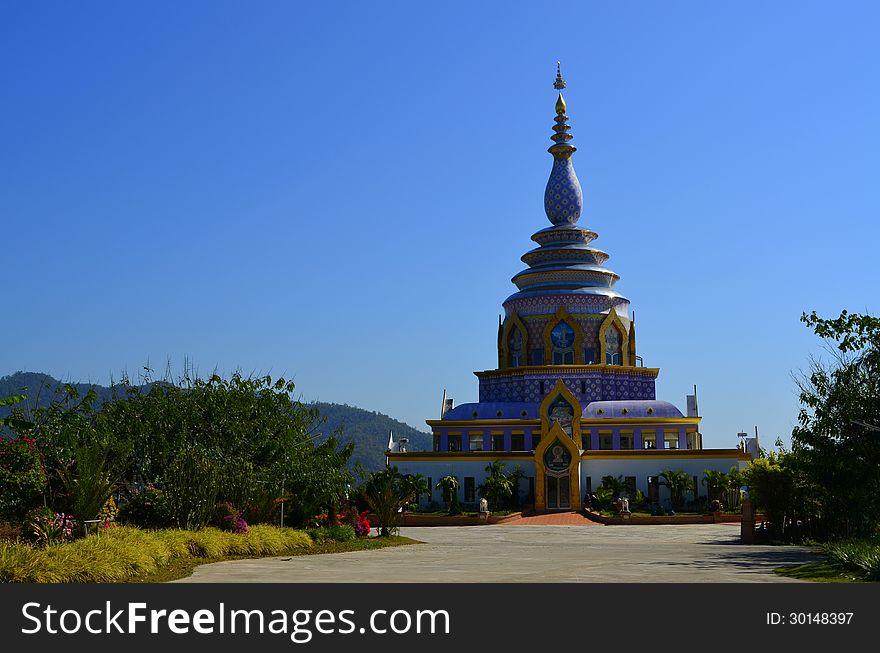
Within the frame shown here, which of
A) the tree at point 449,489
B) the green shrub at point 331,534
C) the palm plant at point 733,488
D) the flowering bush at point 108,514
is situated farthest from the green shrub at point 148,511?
the palm plant at point 733,488

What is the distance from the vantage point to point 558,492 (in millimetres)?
57969

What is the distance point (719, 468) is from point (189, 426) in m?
36.1

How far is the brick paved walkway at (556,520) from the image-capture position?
5097 centimetres

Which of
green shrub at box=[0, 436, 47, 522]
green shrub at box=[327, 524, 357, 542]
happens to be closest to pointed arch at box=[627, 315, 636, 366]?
green shrub at box=[327, 524, 357, 542]

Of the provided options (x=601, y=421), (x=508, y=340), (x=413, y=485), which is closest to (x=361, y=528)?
(x=413, y=485)

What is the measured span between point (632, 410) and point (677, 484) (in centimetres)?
873

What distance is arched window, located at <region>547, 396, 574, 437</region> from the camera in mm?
61094

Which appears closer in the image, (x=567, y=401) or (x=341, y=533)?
(x=341, y=533)

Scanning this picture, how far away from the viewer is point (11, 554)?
17.1 meters

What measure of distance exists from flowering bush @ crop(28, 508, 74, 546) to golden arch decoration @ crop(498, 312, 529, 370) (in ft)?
164

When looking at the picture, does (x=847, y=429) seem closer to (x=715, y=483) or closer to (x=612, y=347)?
(x=715, y=483)
